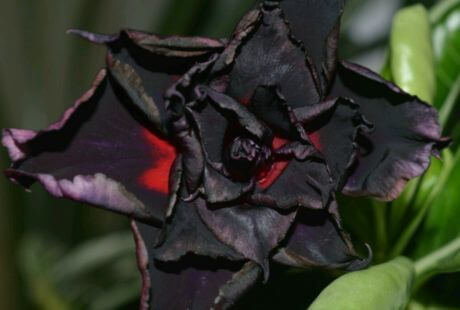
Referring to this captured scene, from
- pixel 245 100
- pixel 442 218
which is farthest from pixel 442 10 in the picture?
pixel 245 100

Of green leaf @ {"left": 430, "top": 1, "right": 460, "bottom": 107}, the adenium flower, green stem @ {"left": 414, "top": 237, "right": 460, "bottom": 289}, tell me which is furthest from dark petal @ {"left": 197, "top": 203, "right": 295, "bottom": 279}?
green leaf @ {"left": 430, "top": 1, "right": 460, "bottom": 107}

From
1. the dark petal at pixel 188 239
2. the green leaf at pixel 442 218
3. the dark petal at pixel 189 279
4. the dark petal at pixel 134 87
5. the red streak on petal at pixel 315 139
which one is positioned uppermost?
the dark petal at pixel 134 87

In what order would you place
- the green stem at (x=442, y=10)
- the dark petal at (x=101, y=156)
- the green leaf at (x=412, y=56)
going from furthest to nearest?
the green stem at (x=442, y=10), the green leaf at (x=412, y=56), the dark petal at (x=101, y=156)

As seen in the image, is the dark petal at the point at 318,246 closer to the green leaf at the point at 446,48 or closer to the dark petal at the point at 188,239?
the dark petal at the point at 188,239

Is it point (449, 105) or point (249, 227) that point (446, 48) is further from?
point (249, 227)

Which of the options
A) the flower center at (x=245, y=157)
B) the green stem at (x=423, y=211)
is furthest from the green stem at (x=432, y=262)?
the flower center at (x=245, y=157)

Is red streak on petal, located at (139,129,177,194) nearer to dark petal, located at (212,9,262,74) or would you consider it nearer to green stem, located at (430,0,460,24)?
dark petal, located at (212,9,262,74)
